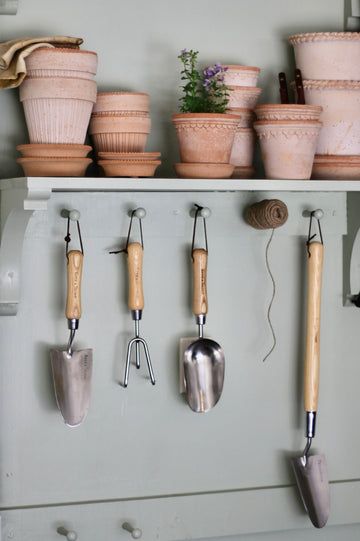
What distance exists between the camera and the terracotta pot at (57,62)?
1.50m

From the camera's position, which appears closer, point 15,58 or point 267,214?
point 15,58

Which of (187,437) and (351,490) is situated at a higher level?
(187,437)

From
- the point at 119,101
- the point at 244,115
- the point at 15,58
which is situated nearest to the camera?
the point at 15,58

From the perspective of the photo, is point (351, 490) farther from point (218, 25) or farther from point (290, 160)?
point (218, 25)

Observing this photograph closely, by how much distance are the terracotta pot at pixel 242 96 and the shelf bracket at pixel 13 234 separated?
402 mm

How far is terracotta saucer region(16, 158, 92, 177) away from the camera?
1.53m

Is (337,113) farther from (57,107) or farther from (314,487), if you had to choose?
(314,487)

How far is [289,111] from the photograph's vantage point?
5.28ft

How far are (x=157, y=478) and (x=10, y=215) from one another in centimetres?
58

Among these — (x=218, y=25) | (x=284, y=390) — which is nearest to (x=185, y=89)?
(x=218, y=25)

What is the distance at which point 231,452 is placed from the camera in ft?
5.89

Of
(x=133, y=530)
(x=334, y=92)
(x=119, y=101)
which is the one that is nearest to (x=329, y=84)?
(x=334, y=92)

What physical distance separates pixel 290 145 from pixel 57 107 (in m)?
0.40

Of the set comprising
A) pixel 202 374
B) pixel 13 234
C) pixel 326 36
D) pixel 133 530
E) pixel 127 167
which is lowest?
pixel 133 530
